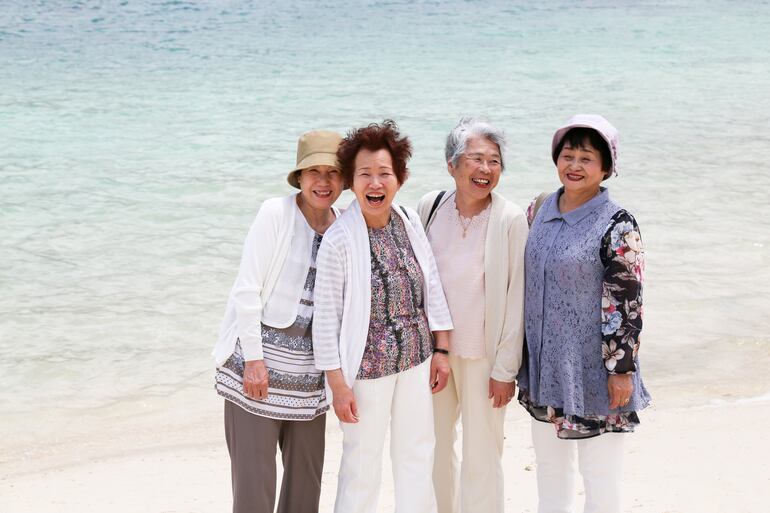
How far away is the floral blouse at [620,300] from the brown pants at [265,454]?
3.16 ft

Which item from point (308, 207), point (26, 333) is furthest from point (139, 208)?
point (308, 207)

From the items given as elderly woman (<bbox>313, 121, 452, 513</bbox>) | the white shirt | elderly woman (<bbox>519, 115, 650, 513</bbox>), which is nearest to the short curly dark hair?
elderly woman (<bbox>313, 121, 452, 513</bbox>)

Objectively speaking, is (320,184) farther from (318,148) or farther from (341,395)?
(341,395)

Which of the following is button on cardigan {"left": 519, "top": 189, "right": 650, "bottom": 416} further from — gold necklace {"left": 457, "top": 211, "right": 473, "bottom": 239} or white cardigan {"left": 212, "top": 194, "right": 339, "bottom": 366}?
white cardigan {"left": 212, "top": 194, "right": 339, "bottom": 366}

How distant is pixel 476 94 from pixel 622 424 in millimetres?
13069

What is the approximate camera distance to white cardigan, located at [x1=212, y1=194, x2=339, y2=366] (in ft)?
Result: 10.7

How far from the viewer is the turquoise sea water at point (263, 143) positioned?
7.00 metres

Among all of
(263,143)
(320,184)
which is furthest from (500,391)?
(263,143)

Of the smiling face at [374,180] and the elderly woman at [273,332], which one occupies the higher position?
the smiling face at [374,180]

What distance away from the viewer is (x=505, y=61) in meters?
Answer: 19.3

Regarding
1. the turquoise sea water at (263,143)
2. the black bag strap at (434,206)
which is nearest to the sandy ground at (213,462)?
the turquoise sea water at (263,143)

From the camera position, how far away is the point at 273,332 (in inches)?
130

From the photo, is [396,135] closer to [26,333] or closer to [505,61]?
[26,333]

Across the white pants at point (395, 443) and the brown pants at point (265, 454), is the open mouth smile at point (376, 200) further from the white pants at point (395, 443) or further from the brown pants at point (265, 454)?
the brown pants at point (265, 454)
